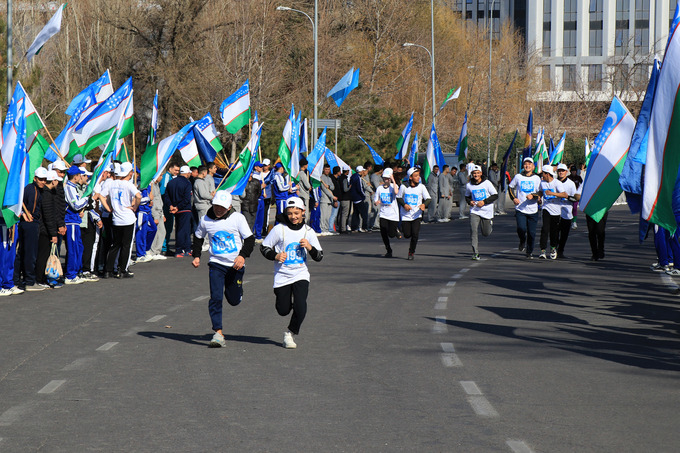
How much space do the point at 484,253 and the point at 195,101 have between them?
22.7 meters

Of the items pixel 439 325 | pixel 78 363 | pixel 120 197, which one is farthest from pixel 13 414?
pixel 120 197

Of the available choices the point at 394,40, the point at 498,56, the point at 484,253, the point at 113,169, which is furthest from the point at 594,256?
the point at 498,56

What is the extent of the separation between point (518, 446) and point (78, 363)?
4576mm

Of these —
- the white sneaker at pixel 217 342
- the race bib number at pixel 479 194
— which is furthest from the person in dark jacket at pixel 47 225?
the race bib number at pixel 479 194

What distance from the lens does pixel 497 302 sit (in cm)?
1401

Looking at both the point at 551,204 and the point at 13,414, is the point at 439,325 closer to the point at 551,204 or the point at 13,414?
the point at 13,414

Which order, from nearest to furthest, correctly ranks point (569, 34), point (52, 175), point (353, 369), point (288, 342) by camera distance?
point (353, 369)
point (288, 342)
point (52, 175)
point (569, 34)

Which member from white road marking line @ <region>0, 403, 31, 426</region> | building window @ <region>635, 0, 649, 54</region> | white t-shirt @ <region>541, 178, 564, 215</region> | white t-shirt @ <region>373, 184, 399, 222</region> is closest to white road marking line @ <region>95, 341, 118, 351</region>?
white road marking line @ <region>0, 403, 31, 426</region>

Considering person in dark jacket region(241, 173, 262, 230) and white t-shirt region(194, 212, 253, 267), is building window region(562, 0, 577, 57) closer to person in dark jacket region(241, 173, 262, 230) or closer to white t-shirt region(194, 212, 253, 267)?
person in dark jacket region(241, 173, 262, 230)

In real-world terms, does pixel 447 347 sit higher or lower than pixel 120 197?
lower

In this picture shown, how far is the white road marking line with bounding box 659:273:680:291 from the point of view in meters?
15.8

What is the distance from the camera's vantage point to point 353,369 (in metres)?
9.23

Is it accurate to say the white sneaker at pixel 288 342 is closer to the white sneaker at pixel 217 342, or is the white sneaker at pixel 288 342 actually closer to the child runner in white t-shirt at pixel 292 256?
the child runner in white t-shirt at pixel 292 256

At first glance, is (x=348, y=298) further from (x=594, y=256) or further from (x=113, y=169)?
(x=594, y=256)
